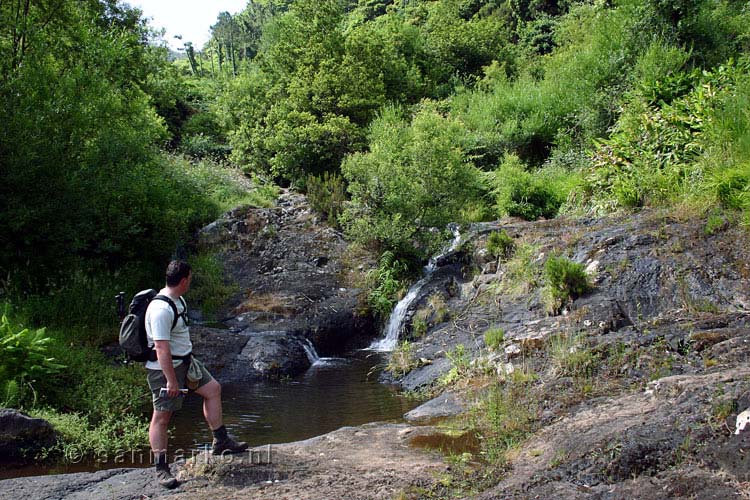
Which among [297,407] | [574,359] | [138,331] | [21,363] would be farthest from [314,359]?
[138,331]

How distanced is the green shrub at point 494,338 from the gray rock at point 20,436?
580cm

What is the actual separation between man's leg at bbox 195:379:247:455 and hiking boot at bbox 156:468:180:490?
435 millimetres

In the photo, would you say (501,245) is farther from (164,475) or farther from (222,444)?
(164,475)

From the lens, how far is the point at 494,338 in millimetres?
8938

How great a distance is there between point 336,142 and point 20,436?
15.7m

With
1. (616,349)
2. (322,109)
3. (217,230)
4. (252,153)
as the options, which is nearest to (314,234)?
(217,230)

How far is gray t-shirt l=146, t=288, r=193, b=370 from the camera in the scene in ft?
15.1

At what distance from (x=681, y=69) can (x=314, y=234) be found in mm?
12071

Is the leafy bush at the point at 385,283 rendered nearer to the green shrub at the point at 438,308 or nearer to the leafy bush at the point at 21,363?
the green shrub at the point at 438,308

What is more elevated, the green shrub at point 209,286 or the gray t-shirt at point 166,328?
the green shrub at point 209,286

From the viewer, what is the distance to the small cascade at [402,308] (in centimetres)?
1270

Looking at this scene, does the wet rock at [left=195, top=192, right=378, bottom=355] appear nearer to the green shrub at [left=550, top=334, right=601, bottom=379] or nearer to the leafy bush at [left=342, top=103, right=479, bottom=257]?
the leafy bush at [left=342, top=103, right=479, bottom=257]

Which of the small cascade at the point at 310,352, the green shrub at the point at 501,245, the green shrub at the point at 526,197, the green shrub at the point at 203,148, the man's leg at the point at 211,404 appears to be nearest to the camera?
the man's leg at the point at 211,404

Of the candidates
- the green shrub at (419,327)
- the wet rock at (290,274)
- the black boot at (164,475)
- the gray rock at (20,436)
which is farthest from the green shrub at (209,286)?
the black boot at (164,475)
